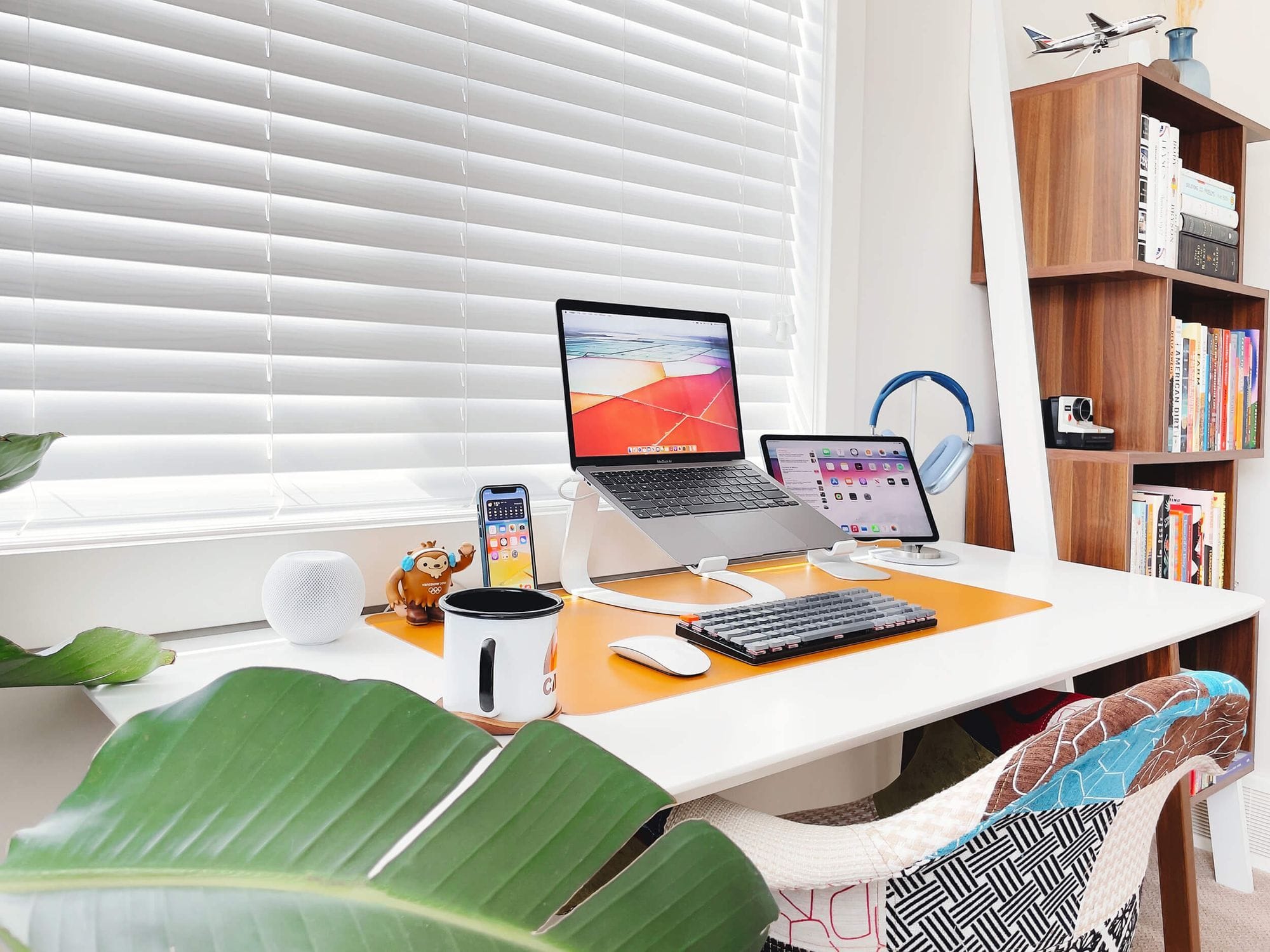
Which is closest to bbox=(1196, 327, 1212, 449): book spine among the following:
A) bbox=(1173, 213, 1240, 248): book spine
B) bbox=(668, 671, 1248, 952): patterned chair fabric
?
bbox=(1173, 213, 1240, 248): book spine

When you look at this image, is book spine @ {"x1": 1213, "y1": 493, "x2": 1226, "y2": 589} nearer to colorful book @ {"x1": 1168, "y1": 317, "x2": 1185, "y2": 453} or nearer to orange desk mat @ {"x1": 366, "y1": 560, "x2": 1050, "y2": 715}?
colorful book @ {"x1": 1168, "y1": 317, "x2": 1185, "y2": 453}

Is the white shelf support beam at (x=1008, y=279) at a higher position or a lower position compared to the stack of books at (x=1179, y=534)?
higher

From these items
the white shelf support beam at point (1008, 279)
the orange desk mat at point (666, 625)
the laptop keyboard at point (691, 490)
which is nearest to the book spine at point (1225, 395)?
the white shelf support beam at point (1008, 279)

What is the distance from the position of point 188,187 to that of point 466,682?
0.79m

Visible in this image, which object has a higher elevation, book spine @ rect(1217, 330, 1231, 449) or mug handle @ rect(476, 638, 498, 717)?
book spine @ rect(1217, 330, 1231, 449)

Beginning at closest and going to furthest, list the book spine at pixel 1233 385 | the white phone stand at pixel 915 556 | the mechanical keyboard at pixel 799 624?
the mechanical keyboard at pixel 799 624, the white phone stand at pixel 915 556, the book spine at pixel 1233 385

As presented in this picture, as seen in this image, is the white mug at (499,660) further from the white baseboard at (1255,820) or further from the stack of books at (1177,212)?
the white baseboard at (1255,820)

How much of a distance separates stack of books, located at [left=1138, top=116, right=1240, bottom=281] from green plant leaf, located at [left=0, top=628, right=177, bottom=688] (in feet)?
6.56

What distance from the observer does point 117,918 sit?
0.28 metres

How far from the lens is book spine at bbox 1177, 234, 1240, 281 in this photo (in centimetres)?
Result: 202

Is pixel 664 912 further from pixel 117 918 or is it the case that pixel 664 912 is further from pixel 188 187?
pixel 188 187

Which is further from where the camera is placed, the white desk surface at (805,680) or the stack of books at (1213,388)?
the stack of books at (1213,388)

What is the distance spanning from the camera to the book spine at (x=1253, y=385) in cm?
225

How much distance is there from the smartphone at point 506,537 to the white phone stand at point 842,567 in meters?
0.48
